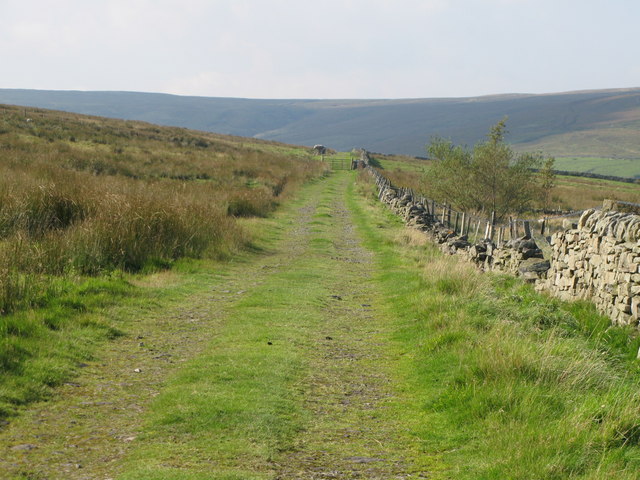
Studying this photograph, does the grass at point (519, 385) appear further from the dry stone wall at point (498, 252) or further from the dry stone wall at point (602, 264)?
the dry stone wall at point (498, 252)

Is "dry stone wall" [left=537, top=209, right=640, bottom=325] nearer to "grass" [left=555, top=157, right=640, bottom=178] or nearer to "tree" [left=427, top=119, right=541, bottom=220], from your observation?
"tree" [left=427, top=119, right=541, bottom=220]

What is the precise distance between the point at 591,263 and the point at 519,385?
569 cm

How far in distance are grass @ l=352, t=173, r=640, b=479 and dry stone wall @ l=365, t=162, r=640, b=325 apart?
0.41 m

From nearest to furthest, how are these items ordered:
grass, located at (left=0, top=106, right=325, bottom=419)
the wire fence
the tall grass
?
grass, located at (left=0, top=106, right=325, bottom=419) → the tall grass → the wire fence

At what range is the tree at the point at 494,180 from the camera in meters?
35.8

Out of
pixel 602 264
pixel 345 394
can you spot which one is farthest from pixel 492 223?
pixel 345 394

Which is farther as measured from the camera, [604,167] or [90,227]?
[604,167]

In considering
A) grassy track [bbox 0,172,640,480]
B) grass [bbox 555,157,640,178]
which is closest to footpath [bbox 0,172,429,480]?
grassy track [bbox 0,172,640,480]

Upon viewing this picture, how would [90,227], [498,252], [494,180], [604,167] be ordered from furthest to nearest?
1. [604,167]
2. [494,180]
3. [498,252]
4. [90,227]

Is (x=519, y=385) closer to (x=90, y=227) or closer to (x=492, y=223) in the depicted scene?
(x=90, y=227)

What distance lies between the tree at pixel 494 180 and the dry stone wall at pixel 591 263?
61.4 ft

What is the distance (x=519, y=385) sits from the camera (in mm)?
7145

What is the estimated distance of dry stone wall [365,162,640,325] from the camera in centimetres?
1040

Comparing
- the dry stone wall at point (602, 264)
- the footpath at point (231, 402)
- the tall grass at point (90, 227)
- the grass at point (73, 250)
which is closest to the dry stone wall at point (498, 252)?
the dry stone wall at point (602, 264)
